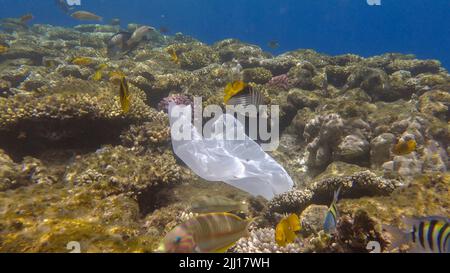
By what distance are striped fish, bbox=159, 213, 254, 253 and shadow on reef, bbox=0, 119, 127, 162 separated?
4.50 m

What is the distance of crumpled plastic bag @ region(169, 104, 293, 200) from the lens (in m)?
5.46

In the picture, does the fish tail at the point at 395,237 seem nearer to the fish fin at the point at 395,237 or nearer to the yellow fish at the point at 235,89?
the fish fin at the point at 395,237

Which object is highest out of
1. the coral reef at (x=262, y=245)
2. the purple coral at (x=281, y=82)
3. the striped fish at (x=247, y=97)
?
the purple coral at (x=281, y=82)

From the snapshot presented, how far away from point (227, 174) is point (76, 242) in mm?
3132

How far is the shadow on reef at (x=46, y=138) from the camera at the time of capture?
5.71 meters

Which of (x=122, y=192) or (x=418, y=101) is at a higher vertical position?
(x=418, y=101)

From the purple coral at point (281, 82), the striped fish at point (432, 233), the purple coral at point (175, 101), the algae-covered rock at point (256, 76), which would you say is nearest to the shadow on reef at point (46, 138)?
the purple coral at point (175, 101)

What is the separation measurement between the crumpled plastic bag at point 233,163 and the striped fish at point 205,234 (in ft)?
10.1

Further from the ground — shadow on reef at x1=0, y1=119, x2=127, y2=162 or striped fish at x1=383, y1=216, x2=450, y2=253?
shadow on reef at x1=0, y1=119, x2=127, y2=162

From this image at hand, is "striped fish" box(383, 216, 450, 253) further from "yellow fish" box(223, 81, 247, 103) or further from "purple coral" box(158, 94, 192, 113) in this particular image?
"purple coral" box(158, 94, 192, 113)

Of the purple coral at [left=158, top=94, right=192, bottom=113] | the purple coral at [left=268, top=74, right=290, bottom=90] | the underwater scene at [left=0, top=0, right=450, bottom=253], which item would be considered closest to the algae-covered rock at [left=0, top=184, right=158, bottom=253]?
the underwater scene at [left=0, top=0, right=450, bottom=253]
